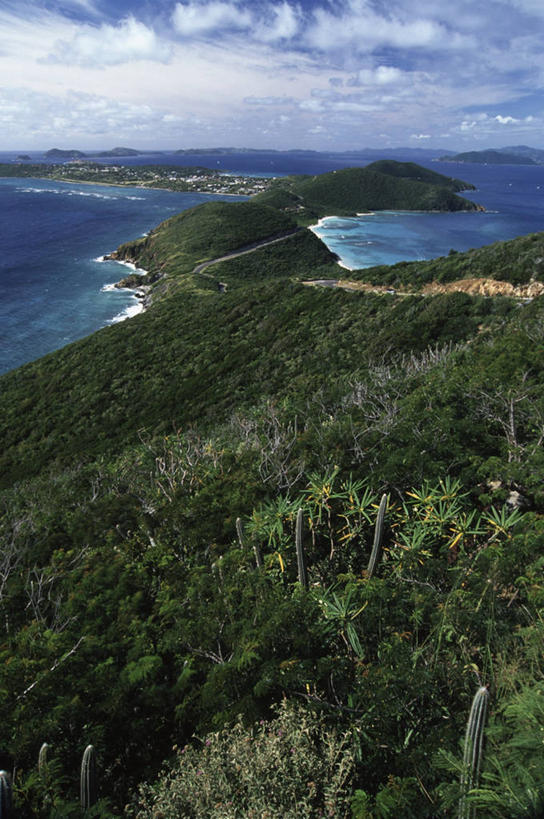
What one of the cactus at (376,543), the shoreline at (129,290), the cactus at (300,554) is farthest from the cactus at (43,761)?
the shoreline at (129,290)

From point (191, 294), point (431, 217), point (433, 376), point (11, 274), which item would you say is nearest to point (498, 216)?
point (431, 217)

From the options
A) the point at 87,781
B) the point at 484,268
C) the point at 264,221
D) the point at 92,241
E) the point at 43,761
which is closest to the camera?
the point at 87,781

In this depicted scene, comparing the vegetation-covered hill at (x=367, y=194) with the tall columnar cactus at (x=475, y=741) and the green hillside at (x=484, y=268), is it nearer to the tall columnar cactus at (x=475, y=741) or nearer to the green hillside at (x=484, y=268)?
the green hillside at (x=484, y=268)

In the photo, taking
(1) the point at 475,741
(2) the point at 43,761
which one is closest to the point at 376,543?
(1) the point at 475,741

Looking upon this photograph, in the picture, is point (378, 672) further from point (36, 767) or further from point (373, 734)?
point (36, 767)

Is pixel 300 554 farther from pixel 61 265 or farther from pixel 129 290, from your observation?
pixel 61 265

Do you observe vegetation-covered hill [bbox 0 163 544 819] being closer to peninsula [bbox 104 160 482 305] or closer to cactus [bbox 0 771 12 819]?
cactus [bbox 0 771 12 819]

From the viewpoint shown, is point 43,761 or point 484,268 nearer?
point 43,761

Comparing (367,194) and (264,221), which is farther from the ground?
(367,194)
